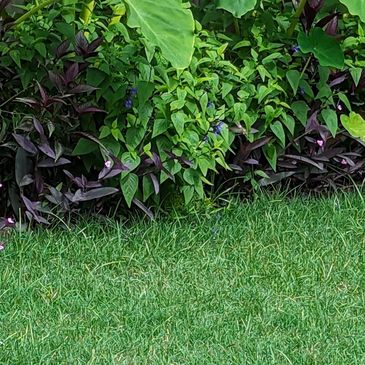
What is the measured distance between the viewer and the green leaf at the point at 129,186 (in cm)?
355

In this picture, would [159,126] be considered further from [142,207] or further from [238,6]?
[238,6]

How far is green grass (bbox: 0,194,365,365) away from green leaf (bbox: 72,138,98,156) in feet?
1.08

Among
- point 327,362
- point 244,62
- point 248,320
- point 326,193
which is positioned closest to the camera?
point 327,362

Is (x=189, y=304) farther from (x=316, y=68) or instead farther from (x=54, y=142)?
(x=316, y=68)

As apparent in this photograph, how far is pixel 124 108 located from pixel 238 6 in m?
0.66

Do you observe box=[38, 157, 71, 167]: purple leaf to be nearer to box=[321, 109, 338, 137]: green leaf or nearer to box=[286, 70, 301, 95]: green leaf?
box=[286, 70, 301, 95]: green leaf

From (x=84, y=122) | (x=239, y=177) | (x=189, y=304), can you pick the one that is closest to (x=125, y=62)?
(x=84, y=122)

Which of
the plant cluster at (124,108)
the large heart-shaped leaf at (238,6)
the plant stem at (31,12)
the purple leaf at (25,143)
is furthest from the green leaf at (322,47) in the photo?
the purple leaf at (25,143)

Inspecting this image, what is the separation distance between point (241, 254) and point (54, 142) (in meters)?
0.95

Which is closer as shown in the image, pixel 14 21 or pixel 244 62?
pixel 14 21

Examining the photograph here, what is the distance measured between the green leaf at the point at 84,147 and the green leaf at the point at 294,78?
1.02 meters

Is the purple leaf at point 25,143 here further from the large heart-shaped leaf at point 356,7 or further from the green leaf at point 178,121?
the large heart-shaped leaf at point 356,7

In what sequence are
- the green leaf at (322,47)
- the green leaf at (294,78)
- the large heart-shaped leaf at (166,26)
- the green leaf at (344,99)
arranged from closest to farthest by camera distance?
the large heart-shaped leaf at (166,26) < the green leaf at (322,47) < the green leaf at (294,78) < the green leaf at (344,99)

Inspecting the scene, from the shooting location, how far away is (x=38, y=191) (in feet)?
11.8
